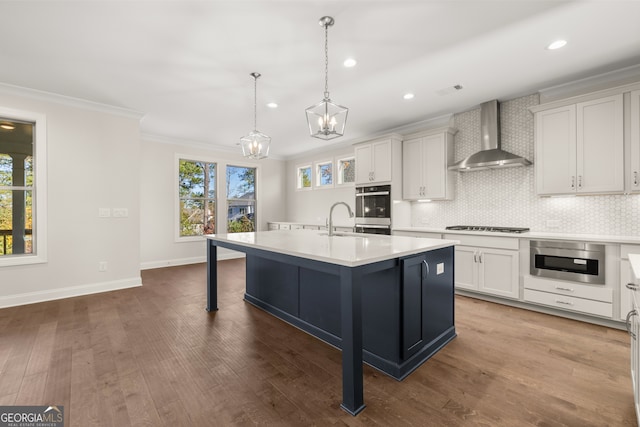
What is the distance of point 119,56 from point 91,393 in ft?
9.63

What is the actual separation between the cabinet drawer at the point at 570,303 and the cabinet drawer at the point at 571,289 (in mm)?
40

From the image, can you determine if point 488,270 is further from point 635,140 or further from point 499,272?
point 635,140

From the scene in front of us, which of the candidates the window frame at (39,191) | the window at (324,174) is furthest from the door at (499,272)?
the window frame at (39,191)

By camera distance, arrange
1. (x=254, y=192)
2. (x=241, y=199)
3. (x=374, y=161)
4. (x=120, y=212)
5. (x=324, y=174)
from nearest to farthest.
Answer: (x=120, y=212) < (x=374, y=161) < (x=324, y=174) < (x=241, y=199) < (x=254, y=192)

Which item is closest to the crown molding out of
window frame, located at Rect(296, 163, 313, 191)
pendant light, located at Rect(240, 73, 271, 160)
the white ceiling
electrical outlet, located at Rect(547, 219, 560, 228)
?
the white ceiling

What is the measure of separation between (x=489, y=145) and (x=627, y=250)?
75.2 inches

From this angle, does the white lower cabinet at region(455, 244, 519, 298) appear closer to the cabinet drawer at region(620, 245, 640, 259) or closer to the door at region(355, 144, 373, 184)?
the cabinet drawer at region(620, 245, 640, 259)

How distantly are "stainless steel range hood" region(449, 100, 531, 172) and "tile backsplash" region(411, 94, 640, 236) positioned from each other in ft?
0.57

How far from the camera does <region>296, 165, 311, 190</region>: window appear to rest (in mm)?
7418

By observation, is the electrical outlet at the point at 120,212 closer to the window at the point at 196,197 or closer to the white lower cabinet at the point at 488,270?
the window at the point at 196,197

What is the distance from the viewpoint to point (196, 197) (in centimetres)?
644

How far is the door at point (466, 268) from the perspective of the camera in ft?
12.2

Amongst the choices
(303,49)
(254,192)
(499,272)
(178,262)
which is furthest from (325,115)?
(254,192)

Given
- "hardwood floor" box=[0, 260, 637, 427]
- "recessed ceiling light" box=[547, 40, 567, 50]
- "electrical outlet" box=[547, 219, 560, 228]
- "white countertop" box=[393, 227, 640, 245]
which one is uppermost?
"recessed ceiling light" box=[547, 40, 567, 50]
